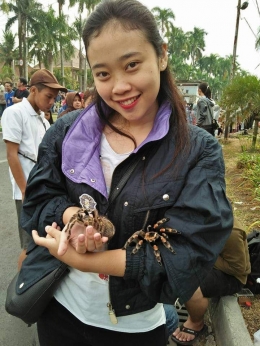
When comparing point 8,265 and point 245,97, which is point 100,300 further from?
point 245,97

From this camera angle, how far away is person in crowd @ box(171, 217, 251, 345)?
254 centimetres

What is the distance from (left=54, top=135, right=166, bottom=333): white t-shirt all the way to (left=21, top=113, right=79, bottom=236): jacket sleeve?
7.0 inches

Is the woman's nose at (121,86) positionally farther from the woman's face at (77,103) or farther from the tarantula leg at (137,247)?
the woman's face at (77,103)

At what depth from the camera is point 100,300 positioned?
1268 mm

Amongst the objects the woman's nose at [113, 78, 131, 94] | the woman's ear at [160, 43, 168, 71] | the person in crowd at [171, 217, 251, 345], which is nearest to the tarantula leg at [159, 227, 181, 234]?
the woman's nose at [113, 78, 131, 94]

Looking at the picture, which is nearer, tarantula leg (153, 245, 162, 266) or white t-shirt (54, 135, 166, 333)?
tarantula leg (153, 245, 162, 266)

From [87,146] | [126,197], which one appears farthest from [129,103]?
[126,197]

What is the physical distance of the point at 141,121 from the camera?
4.25 ft

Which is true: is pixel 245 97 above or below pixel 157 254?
above

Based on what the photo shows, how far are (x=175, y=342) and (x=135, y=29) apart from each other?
7.86 ft

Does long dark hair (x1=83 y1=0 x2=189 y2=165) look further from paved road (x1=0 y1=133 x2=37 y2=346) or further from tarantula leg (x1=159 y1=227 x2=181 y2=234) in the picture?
paved road (x1=0 y1=133 x2=37 y2=346)

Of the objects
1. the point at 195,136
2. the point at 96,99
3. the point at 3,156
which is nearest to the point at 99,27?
the point at 96,99

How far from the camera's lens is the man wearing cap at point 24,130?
9.20 feet

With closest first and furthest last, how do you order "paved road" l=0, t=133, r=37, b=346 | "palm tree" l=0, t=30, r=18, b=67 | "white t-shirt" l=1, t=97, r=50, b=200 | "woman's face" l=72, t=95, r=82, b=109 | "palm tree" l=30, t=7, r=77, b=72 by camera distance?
1. "paved road" l=0, t=133, r=37, b=346
2. "white t-shirt" l=1, t=97, r=50, b=200
3. "woman's face" l=72, t=95, r=82, b=109
4. "palm tree" l=30, t=7, r=77, b=72
5. "palm tree" l=0, t=30, r=18, b=67
